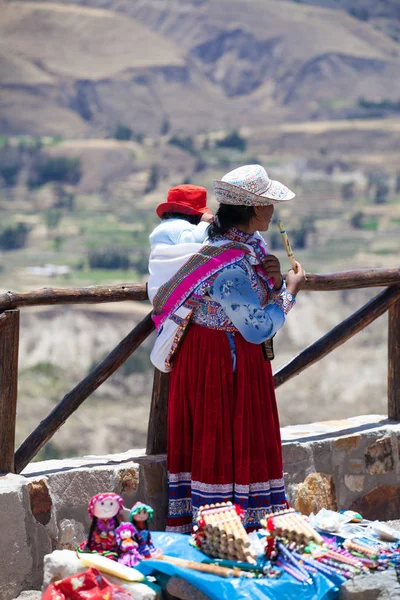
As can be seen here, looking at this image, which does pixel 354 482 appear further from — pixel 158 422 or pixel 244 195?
pixel 244 195

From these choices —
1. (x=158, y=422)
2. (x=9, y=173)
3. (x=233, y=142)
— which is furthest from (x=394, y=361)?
(x=233, y=142)

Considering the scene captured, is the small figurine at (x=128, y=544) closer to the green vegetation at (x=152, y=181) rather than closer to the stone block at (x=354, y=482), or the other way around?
the stone block at (x=354, y=482)

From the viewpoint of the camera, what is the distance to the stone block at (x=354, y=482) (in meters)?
4.45

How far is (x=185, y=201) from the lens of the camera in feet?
11.9

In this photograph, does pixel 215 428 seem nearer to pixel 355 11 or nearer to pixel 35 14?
pixel 35 14

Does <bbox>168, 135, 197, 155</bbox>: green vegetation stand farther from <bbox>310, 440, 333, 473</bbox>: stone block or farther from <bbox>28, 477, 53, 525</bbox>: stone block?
<bbox>28, 477, 53, 525</bbox>: stone block

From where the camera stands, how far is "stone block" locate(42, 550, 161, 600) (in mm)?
2967

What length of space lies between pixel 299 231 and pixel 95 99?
39971 mm

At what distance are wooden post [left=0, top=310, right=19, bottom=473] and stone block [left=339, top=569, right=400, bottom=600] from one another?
1262 millimetres

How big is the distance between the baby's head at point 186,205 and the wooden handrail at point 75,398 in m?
0.40

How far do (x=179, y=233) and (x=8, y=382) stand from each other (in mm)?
771

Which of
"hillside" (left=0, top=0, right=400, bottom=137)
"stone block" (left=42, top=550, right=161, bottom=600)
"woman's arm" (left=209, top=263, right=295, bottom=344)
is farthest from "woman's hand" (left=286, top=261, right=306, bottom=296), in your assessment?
"hillside" (left=0, top=0, right=400, bottom=137)

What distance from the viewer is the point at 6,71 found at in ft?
323

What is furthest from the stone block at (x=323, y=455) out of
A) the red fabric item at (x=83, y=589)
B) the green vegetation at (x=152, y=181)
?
the green vegetation at (x=152, y=181)
